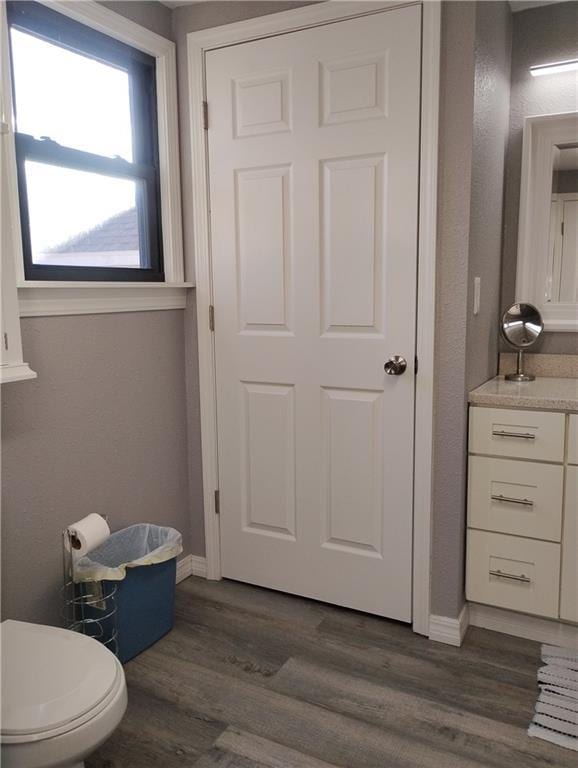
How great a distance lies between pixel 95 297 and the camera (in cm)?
222

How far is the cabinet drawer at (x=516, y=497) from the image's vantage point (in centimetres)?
217

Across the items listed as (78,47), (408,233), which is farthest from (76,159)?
(408,233)

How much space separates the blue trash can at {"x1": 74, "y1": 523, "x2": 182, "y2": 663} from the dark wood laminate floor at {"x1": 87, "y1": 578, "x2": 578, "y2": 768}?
8cm

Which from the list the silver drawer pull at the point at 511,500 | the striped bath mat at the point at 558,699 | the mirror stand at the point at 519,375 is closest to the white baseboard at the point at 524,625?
the striped bath mat at the point at 558,699

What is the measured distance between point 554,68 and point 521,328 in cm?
105

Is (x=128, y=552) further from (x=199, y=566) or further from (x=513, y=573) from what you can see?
(x=513, y=573)

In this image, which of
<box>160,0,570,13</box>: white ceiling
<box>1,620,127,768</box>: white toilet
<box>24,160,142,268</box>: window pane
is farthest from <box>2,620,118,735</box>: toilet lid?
<box>160,0,570,13</box>: white ceiling

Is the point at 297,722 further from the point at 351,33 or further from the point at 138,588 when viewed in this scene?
the point at 351,33

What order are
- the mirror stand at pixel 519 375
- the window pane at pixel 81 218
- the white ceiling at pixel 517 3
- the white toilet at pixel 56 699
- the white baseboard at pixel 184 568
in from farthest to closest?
the white baseboard at pixel 184 568
the mirror stand at pixel 519 375
the white ceiling at pixel 517 3
the window pane at pixel 81 218
the white toilet at pixel 56 699

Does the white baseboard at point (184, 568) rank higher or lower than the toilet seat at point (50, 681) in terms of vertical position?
lower

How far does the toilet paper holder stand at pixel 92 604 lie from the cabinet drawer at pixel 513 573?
1.27m

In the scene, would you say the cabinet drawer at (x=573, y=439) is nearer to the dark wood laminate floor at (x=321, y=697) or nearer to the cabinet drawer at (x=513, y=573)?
the cabinet drawer at (x=513, y=573)

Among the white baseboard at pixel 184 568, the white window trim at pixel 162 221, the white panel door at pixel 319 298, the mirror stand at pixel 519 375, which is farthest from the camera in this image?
the white baseboard at pixel 184 568

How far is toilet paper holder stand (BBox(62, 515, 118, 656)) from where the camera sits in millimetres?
2105
